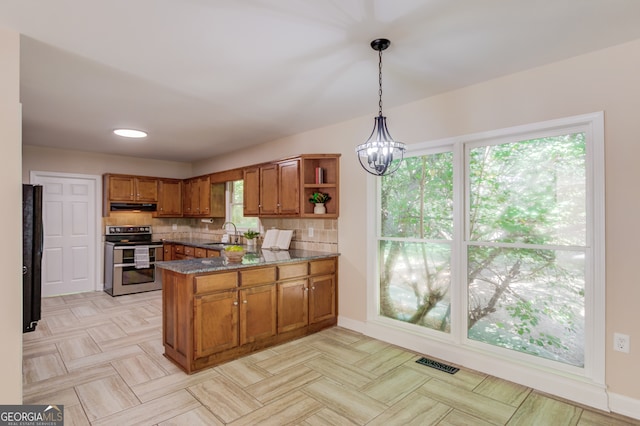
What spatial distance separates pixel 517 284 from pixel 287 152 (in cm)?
330

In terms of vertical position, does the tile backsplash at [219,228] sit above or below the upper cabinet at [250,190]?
below

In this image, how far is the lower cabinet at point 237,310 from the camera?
2863 millimetres

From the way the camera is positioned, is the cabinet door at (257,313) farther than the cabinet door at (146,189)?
No

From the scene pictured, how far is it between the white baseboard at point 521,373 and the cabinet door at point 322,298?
0.57m

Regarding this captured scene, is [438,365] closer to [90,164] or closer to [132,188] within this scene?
[132,188]

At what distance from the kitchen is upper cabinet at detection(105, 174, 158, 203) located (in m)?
2.95

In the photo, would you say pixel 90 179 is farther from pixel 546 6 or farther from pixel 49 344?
pixel 546 6

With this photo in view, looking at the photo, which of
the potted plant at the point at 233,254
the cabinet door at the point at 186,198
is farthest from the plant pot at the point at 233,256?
the cabinet door at the point at 186,198

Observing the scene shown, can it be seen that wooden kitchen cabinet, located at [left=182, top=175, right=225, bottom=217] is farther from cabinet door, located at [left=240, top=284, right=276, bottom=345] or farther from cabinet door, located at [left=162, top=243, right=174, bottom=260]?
cabinet door, located at [left=240, top=284, right=276, bottom=345]

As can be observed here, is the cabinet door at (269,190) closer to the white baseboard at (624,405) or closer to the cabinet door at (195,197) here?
the cabinet door at (195,197)

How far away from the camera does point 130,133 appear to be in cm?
445

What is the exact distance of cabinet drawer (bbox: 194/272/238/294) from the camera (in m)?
2.87

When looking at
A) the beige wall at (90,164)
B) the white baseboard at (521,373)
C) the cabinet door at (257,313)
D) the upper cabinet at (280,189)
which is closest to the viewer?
the white baseboard at (521,373)

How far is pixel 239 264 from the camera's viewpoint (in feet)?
10.4
